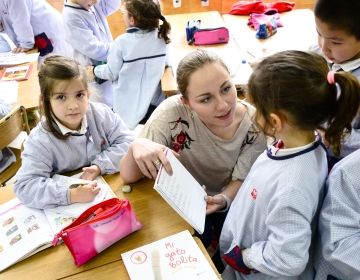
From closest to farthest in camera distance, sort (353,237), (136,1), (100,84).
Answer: (353,237)
(136,1)
(100,84)

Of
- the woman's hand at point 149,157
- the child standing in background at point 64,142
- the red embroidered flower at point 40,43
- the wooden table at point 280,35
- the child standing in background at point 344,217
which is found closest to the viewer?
the child standing in background at point 344,217

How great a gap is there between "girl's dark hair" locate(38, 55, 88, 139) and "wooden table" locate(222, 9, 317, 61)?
4.70 feet

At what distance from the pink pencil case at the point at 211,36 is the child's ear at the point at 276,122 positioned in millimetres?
1869

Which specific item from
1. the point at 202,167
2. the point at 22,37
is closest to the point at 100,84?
the point at 22,37

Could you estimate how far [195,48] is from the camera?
276cm

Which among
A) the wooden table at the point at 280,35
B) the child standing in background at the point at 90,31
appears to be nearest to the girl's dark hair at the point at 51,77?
the child standing in background at the point at 90,31

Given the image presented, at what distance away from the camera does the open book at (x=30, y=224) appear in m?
1.15

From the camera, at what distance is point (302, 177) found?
1.00 meters

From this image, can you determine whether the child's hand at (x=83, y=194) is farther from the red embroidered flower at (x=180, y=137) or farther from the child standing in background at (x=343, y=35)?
the child standing in background at (x=343, y=35)

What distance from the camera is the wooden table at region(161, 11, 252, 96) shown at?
239 cm

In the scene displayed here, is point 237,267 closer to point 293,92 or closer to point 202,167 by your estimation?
point 202,167

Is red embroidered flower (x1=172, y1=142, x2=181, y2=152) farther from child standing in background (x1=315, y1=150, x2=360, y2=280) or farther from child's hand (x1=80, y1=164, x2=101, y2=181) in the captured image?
child standing in background (x1=315, y1=150, x2=360, y2=280)

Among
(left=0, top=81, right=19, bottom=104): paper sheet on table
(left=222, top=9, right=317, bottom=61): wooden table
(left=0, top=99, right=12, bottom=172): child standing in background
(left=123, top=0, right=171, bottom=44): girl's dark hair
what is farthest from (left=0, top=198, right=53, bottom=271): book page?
(left=222, top=9, right=317, bottom=61): wooden table

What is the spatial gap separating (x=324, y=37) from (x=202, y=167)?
722mm
